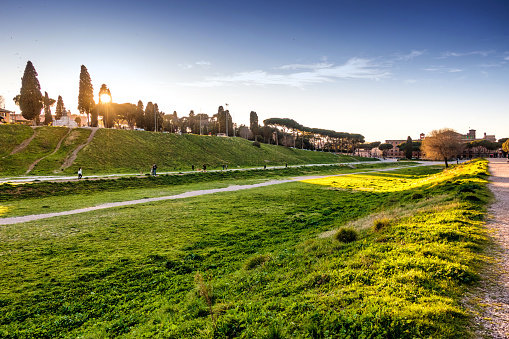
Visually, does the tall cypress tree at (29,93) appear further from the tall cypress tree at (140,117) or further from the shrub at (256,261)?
the shrub at (256,261)

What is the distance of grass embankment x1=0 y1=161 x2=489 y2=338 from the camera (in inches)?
221

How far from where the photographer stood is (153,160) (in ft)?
190

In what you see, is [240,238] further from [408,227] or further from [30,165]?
[30,165]

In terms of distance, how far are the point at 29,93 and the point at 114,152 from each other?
2761cm

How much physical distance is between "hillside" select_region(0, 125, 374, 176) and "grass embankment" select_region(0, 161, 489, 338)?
3572 centimetres

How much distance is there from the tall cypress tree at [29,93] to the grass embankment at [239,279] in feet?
206

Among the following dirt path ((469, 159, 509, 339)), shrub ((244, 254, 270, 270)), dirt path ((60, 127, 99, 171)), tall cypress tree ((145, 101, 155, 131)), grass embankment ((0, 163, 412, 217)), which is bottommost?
shrub ((244, 254, 270, 270))

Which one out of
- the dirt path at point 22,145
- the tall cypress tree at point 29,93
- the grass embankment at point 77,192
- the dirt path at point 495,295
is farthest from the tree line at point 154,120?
the dirt path at point 495,295

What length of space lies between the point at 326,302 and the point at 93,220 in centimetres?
1687

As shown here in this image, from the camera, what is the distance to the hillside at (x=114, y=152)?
44.7 m

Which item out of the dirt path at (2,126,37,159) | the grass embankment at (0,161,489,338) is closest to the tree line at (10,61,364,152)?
the dirt path at (2,126,37,159)

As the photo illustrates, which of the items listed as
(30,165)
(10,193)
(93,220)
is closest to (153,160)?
(30,165)

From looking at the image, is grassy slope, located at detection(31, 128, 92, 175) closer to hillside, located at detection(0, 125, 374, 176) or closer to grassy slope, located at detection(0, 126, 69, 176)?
hillside, located at detection(0, 125, 374, 176)

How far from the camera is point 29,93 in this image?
60.6 m
